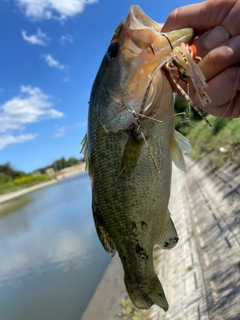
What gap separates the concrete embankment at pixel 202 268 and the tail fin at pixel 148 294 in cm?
186

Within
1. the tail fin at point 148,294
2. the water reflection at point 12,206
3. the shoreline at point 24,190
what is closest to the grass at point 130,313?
the tail fin at point 148,294

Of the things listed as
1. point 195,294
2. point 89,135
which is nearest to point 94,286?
point 195,294

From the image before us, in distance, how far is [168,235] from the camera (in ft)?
8.96

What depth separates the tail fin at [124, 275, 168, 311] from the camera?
9.41 ft

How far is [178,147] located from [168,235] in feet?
2.31

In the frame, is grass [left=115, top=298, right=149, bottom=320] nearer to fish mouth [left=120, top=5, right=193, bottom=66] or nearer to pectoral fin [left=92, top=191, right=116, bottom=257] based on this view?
pectoral fin [left=92, top=191, right=116, bottom=257]

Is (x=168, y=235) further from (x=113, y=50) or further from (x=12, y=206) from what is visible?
(x=12, y=206)

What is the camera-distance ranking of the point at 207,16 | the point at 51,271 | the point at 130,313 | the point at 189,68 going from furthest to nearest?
the point at 51,271 < the point at 130,313 < the point at 207,16 < the point at 189,68

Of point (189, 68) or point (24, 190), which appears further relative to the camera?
point (24, 190)

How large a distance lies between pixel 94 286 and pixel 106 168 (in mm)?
8139

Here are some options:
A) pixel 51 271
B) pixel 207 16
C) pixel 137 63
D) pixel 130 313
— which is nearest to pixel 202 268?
pixel 130 313

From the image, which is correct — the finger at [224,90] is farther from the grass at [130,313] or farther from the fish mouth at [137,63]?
the grass at [130,313]

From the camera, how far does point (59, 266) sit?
12.2m

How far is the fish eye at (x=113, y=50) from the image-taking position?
7.41ft
